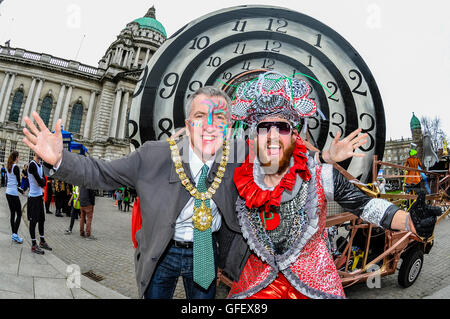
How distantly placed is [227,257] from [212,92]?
1.13 meters

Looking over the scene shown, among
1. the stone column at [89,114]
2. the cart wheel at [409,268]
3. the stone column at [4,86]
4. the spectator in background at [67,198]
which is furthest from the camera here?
the stone column at [89,114]

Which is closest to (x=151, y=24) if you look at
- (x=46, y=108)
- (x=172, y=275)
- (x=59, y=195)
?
(x=46, y=108)

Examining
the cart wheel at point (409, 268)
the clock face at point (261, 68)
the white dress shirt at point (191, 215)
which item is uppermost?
the clock face at point (261, 68)

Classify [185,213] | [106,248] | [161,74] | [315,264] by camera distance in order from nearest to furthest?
[315,264] → [185,213] → [161,74] → [106,248]

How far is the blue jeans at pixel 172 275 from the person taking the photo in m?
1.51

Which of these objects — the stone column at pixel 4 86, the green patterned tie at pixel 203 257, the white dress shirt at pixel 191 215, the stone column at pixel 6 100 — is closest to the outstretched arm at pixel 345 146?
the white dress shirt at pixel 191 215

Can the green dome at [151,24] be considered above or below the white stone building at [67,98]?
above

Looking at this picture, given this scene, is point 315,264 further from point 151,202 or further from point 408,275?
point 408,275

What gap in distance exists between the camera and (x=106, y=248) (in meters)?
5.66

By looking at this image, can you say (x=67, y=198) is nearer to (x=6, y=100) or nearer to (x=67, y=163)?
(x=67, y=163)

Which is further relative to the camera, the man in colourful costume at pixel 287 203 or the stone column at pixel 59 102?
the stone column at pixel 59 102

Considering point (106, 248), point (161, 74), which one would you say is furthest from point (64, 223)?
point (161, 74)

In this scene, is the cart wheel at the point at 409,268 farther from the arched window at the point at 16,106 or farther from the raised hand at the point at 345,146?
the arched window at the point at 16,106

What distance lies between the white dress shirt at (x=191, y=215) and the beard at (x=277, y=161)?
1.17 ft
